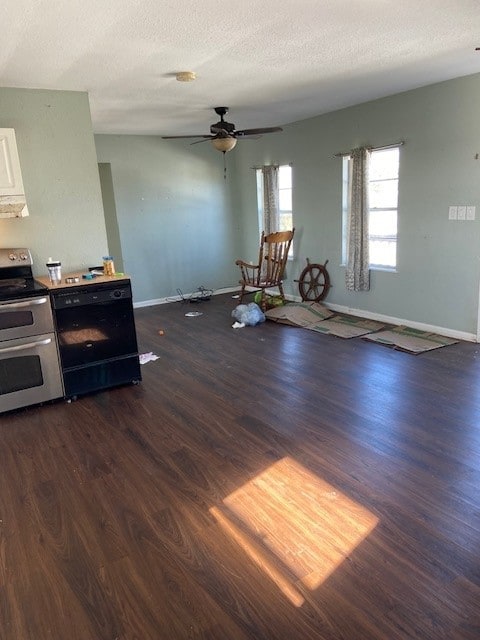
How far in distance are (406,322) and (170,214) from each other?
11.8ft

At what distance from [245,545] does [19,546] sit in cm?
97

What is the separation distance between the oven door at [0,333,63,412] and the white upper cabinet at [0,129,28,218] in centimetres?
100

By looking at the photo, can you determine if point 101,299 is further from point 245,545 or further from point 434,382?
point 434,382

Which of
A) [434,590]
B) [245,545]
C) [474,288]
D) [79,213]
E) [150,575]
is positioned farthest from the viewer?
[474,288]

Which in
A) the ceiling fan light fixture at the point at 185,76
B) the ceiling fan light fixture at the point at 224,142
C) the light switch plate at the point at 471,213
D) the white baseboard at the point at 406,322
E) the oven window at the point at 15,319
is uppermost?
the ceiling fan light fixture at the point at 185,76

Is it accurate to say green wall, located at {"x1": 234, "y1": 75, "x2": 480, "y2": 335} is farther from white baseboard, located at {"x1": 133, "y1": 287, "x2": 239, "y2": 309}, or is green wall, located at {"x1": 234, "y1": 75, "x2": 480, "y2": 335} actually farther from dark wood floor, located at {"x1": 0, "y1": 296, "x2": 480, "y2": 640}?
white baseboard, located at {"x1": 133, "y1": 287, "x2": 239, "y2": 309}

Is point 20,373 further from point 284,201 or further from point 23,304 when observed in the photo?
point 284,201

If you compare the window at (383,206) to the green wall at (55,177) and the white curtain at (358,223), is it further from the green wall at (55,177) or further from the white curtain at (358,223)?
the green wall at (55,177)

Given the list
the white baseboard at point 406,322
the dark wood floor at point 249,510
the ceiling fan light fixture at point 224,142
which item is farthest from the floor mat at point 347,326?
the ceiling fan light fixture at point 224,142

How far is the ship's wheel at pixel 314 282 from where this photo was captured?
18.9 ft

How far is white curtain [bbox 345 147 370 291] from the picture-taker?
488 centimetres

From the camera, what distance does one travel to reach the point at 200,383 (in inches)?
142

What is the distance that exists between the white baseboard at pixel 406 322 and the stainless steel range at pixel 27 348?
136 inches

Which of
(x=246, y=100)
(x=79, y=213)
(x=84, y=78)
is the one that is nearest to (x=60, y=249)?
(x=79, y=213)
